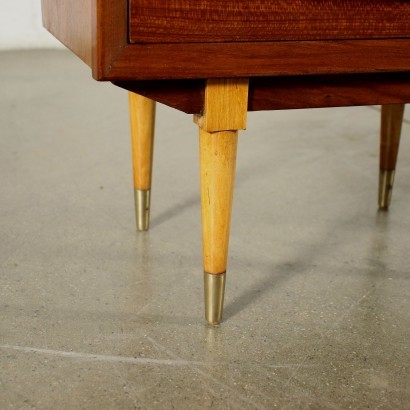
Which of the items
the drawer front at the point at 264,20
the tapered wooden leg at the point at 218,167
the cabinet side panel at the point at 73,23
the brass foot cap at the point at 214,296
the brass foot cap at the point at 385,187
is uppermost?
the drawer front at the point at 264,20

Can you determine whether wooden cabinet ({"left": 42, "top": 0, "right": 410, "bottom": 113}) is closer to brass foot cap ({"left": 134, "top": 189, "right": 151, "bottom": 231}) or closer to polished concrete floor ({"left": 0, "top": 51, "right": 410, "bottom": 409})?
polished concrete floor ({"left": 0, "top": 51, "right": 410, "bottom": 409})

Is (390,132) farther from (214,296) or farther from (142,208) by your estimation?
(214,296)

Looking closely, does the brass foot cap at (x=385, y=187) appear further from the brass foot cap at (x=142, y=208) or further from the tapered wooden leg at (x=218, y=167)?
the tapered wooden leg at (x=218, y=167)

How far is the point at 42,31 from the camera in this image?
433 centimetres

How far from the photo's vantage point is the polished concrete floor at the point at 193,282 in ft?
3.63

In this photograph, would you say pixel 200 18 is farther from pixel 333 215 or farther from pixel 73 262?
pixel 333 215

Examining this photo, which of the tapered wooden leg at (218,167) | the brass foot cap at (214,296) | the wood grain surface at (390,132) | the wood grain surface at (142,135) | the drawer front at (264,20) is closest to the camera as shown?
the drawer front at (264,20)

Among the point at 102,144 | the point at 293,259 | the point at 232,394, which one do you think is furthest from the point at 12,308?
the point at 102,144

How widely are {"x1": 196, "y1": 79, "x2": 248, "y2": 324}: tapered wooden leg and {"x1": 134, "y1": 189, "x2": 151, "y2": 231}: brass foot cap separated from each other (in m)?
0.45

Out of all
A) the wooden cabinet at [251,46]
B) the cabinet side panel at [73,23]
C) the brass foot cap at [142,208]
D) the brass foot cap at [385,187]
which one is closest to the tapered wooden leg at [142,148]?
the brass foot cap at [142,208]

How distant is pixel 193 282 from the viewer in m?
1.44

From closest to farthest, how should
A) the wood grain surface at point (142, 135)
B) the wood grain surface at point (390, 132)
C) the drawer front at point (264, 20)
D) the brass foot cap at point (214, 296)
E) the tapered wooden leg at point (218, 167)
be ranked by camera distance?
1. the drawer front at point (264, 20)
2. the tapered wooden leg at point (218, 167)
3. the brass foot cap at point (214, 296)
4. the wood grain surface at point (142, 135)
5. the wood grain surface at point (390, 132)

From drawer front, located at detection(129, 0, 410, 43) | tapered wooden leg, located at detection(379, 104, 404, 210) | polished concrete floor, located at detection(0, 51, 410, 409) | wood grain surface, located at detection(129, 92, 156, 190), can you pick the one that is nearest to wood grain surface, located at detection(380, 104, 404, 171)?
tapered wooden leg, located at detection(379, 104, 404, 210)

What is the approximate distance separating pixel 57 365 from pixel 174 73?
0.45 metres
